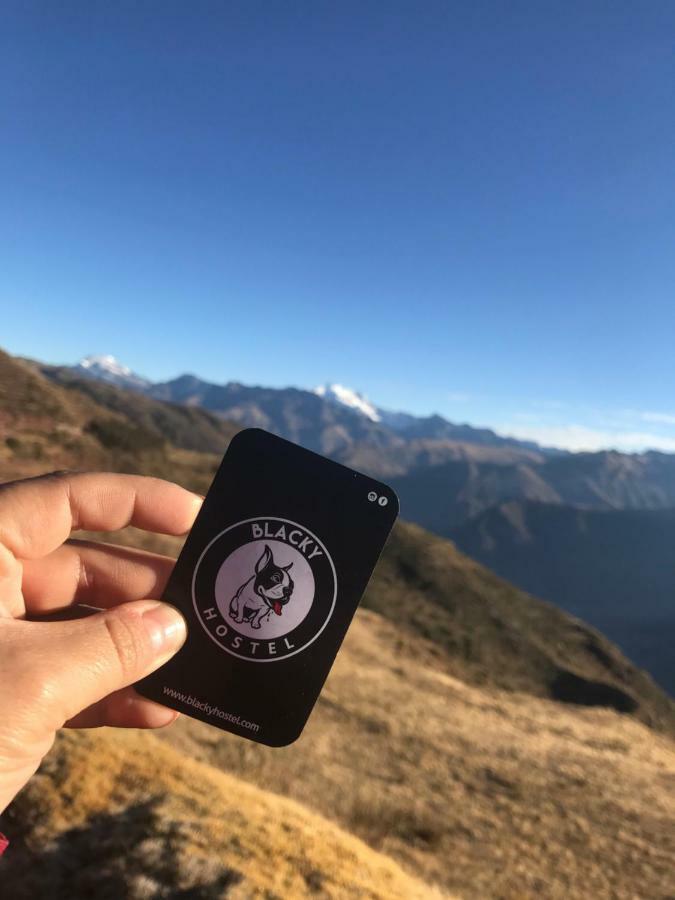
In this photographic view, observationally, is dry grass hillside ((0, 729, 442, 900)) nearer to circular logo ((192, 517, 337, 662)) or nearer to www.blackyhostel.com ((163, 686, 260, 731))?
www.blackyhostel.com ((163, 686, 260, 731))

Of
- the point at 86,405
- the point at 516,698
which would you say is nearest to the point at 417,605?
the point at 516,698

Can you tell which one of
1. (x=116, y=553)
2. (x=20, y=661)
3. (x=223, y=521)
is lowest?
(x=20, y=661)

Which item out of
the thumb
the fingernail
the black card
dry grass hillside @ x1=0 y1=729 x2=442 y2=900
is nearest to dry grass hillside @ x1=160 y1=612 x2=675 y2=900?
dry grass hillside @ x1=0 y1=729 x2=442 y2=900

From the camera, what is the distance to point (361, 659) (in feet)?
108

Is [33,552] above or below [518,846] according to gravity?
above

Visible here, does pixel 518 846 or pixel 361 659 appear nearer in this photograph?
pixel 518 846

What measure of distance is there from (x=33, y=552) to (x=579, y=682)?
168ft

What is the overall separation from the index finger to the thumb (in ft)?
2.48

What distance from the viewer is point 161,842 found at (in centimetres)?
956

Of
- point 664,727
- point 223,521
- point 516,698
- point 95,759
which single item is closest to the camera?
point 223,521

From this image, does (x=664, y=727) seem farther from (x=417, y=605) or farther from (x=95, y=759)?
(x=95, y=759)

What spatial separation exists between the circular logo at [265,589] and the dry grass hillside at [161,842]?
6.93 metres

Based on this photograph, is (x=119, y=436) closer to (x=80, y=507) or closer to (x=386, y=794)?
(x=386, y=794)

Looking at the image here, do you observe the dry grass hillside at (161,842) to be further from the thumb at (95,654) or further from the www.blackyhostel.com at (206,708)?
the thumb at (95,654)
